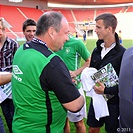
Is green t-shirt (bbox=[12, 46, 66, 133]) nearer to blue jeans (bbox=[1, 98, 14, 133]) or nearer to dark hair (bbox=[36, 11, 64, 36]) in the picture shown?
dark hair (bbox=[36, 11, 64, 36])

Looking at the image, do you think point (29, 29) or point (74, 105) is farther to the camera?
point (29, 29)

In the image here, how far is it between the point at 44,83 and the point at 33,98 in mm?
149

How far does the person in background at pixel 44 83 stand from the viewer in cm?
138

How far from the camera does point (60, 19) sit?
1492 mm

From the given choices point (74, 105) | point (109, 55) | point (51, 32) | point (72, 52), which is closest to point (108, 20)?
point (109, 55)

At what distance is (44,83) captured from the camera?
1.41 m

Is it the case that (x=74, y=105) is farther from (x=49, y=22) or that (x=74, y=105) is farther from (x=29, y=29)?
(x=29, y=29)

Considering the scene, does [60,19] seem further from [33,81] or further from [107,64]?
[107,64]

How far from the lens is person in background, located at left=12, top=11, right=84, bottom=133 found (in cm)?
138

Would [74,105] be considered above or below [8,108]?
above

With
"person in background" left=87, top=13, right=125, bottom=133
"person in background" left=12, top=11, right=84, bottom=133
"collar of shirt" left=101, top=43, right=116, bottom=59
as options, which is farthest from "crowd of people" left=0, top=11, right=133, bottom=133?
"collar of shirt" left=101, top=43, right=116, bottom=59

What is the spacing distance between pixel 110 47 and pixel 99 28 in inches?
9.6

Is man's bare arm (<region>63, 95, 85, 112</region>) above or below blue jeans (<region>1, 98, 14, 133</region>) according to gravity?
above

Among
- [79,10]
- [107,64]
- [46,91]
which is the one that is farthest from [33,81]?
[79,10]
